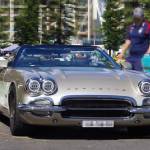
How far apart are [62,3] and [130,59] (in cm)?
3838

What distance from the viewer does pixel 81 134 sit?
31.4ft

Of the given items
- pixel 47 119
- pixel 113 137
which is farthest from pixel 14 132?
pixel 113 137

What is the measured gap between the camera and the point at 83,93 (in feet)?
28.8

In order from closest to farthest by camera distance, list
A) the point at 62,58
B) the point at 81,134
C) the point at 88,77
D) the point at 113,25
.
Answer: the point at 88,77 → the point at 81,134 → the point at 62,58 → the point at 113,25

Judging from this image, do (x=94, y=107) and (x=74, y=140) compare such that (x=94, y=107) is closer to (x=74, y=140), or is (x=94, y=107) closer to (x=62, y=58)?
(x=74, y=140)

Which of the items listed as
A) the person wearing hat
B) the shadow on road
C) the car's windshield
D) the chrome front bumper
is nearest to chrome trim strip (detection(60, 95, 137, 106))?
the chrome front bumper

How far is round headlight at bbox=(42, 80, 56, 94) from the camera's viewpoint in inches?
344

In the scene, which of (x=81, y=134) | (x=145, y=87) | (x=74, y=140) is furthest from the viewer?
(x=81, y=134)

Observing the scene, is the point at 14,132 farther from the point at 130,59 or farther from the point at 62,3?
the point at 62,3

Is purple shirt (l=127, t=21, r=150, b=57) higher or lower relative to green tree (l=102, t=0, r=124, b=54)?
higher

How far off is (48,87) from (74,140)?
2.62ft

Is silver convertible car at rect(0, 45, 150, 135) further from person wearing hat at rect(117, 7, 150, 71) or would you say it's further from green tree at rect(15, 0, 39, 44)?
green tree at rect(15, 0, 39, 44)

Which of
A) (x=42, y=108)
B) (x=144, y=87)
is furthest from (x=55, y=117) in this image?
(x=144, y=87)

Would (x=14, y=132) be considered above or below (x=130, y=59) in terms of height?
below
